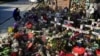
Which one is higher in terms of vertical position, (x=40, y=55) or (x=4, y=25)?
(x=40, y=55)

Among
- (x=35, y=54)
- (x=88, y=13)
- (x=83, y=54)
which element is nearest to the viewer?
(x=83, y=54)

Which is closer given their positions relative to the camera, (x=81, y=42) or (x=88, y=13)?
(x=81, y=42)

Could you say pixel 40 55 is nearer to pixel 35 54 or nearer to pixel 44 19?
pixel 35 54

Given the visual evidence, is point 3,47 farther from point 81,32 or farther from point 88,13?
point 88,13

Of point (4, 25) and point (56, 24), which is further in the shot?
point (4, 25)

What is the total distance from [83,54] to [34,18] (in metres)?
8.37

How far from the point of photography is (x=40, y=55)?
13.2 m

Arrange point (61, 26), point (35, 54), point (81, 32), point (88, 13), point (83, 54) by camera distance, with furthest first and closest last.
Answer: point (88, 13), point (61, 26), point (81, 32), point (35, 54), point (83, 54)

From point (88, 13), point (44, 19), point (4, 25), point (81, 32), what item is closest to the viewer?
point (81, 32)

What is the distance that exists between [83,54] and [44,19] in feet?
23.3

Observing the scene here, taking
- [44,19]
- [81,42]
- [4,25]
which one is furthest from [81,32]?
[4,25]

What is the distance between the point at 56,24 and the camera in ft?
56.4

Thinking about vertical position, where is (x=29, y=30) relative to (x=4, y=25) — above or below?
above

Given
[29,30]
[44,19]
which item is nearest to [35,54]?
[29,30]
